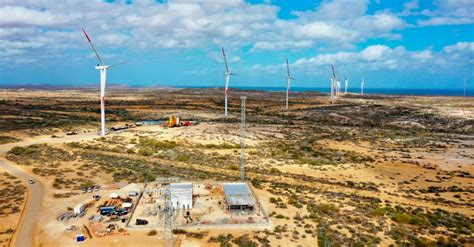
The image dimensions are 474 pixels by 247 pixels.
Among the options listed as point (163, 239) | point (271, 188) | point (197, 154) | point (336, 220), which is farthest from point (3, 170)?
point (336, 220)

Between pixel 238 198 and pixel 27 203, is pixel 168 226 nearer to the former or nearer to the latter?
pixel 238 198

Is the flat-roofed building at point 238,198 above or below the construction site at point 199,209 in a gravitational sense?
above

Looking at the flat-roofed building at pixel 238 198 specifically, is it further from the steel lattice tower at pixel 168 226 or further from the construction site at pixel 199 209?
the steel lattice tower at pixel 168 226

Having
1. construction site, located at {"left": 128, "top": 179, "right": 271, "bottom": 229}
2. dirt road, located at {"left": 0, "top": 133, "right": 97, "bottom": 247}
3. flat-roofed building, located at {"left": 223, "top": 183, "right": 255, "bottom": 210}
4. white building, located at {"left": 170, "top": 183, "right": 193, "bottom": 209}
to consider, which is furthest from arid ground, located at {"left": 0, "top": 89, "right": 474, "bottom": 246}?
white building, located at {"left": 170, "top": 183, "right": 193, "bottom": 209}

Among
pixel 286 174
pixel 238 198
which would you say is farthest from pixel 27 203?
pixel 286 174

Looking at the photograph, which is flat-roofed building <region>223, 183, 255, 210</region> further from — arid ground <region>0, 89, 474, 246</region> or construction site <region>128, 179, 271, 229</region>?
arid ground <region>0, 89, 474, 246</region>

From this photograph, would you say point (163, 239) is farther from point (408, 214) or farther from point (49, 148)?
point (49, 148)

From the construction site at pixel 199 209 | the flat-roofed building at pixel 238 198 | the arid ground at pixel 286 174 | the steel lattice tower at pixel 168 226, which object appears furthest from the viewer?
the flat-roofed building at pixel 238 198

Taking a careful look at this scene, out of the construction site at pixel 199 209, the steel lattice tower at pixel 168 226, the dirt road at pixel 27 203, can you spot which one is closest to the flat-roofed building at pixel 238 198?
the construction site at pixel 199 209
